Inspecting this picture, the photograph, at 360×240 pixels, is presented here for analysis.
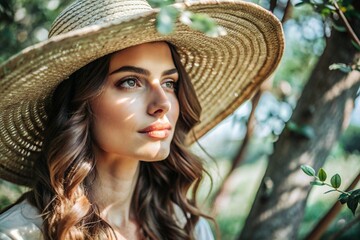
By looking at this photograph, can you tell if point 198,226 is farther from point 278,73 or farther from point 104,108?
point 278,73

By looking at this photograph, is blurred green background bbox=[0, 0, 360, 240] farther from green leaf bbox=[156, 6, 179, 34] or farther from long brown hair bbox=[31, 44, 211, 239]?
green leaf bbox=[156, 6, 179, 34]

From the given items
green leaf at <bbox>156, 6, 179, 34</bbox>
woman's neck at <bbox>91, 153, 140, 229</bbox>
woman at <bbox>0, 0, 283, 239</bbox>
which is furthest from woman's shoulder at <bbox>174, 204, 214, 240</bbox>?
green leaf at <bbox>156, 6, 179, 34</bbox>

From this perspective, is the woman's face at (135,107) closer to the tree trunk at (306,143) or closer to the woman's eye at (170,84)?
the woman's eye at (170,84)

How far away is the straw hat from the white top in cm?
26

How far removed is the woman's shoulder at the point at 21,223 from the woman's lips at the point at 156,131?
502 mm

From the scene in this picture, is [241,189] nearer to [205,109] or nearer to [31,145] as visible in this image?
[205,109]

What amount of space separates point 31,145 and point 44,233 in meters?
0.44

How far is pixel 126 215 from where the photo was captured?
8.29 feet

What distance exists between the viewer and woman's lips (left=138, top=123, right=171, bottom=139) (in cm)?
214

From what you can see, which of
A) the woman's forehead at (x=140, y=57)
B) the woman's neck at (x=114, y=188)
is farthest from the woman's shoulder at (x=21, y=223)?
the woman's forehead at (x=140, y=57)

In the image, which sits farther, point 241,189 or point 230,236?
point 241,189

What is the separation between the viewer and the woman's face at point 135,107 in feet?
7.00

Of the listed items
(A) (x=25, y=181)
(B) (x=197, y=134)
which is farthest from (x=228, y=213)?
(A) (x=25, y=181)

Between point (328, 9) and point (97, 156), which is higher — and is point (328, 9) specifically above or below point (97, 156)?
above
